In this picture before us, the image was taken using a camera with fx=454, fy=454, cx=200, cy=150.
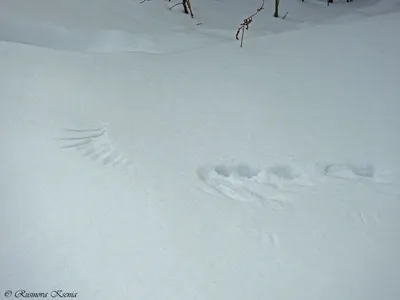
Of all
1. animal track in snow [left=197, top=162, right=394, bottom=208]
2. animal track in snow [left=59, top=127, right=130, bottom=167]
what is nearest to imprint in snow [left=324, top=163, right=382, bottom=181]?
animal track in snow [left=197, top=162, right=394, bottom=208]

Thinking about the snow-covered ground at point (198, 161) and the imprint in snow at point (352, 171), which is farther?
the imprint in snow at point (352, 171)

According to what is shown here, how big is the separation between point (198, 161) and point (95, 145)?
1.07ft

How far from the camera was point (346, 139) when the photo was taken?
146 centimetres

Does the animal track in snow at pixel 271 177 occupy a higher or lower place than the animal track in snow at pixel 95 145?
lower

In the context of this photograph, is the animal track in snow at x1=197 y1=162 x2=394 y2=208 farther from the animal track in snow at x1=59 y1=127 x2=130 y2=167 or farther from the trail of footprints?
the animal track in snow at x1=59 y1=127 x2=130 y2=167

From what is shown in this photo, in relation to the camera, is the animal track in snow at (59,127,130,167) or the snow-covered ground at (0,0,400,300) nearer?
the snow-covered ground at (0,0,400,300)

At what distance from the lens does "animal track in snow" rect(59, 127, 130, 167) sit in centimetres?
136

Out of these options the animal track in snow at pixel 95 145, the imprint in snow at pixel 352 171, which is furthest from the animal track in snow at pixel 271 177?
the animal track in snow at pixel 95 145

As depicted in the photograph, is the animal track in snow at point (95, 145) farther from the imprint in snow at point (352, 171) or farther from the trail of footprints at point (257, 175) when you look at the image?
the imprint in snow at point (352, 171)

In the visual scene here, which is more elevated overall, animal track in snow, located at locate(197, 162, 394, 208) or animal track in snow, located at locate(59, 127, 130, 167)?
animal track in snow, located at locate(59, 127, 130, 167)

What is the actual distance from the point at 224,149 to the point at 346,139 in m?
0.40

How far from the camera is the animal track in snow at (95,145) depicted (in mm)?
1356

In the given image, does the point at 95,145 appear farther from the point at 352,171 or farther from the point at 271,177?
the point at 352,171

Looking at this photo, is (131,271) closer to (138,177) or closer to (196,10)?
(138,177)
